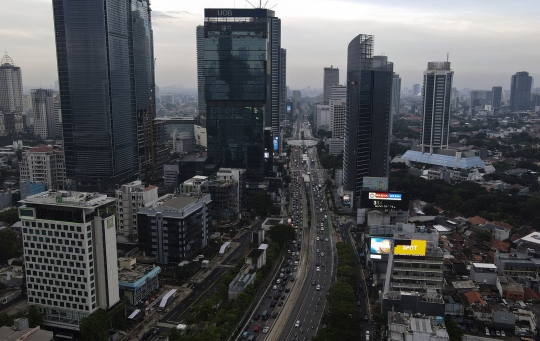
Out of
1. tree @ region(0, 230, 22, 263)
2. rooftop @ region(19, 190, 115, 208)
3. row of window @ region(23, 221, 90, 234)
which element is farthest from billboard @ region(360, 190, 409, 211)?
tree @ region(0, 230, 22, 263)

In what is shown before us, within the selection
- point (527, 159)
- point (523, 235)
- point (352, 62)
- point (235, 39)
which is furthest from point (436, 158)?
point (235, 39)

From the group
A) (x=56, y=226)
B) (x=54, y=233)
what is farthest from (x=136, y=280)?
(x=56, y=226)

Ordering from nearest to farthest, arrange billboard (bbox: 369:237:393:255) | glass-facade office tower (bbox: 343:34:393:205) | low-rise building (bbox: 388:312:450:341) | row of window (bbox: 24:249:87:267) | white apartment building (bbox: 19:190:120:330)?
low-rise building (bbox: 388:312:450:341) → white apartment building (bbox: 19:190:120:330) → row of window (bbox: 24:249:87:267) → billboard (bbox: 369:237:393:255) → glass-facade office tower (bbox: 343:34:393:205)

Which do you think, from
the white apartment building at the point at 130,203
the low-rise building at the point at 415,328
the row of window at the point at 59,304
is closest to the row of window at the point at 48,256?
the row of window at the point at 59,304

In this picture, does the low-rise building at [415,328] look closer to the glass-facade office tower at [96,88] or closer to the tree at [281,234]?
the tree at [281,234]

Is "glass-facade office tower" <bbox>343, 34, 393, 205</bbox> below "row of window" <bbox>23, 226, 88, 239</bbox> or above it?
above

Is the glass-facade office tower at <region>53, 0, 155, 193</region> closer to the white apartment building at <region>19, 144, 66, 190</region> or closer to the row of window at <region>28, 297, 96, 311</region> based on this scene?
the white apartment building at <region>19, 144, 66, 190</region>
